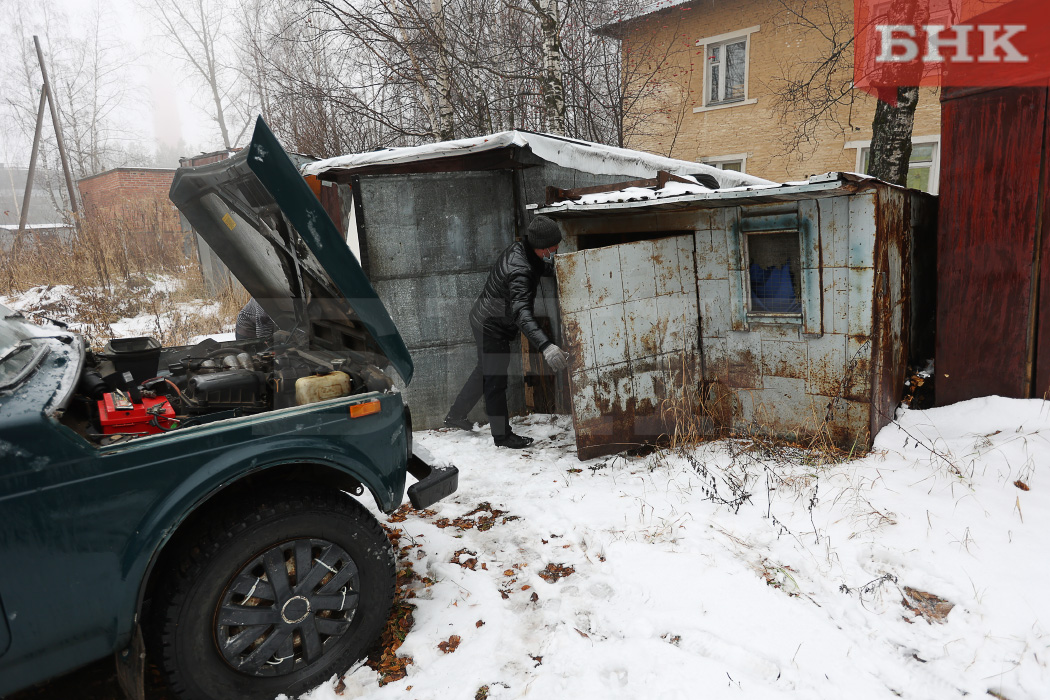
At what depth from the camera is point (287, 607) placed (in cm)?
221

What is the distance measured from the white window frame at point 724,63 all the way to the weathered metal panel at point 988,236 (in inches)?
435

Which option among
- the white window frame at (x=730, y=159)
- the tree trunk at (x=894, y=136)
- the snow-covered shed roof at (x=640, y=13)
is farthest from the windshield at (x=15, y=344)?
the white window frame at (x=730, y=159)

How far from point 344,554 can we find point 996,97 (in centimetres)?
528

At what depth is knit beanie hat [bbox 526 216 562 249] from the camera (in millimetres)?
4684

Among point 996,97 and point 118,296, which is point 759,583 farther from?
point 118,296

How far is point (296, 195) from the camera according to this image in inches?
85.7

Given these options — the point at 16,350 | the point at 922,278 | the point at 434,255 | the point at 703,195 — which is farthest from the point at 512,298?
the point at 922,278

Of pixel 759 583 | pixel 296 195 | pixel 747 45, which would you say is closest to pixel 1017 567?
pixel 759 583

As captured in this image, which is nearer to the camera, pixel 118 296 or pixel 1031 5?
pixel 1031 5

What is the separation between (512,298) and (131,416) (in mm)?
3151

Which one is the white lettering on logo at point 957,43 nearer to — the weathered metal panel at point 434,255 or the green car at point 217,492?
the weathered metal panel at point 434,255

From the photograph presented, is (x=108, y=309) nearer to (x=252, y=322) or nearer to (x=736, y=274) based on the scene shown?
(x=252, y=322)

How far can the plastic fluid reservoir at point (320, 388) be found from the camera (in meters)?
2.47

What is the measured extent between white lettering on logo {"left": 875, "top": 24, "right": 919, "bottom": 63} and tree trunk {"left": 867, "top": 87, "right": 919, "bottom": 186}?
59 cm
